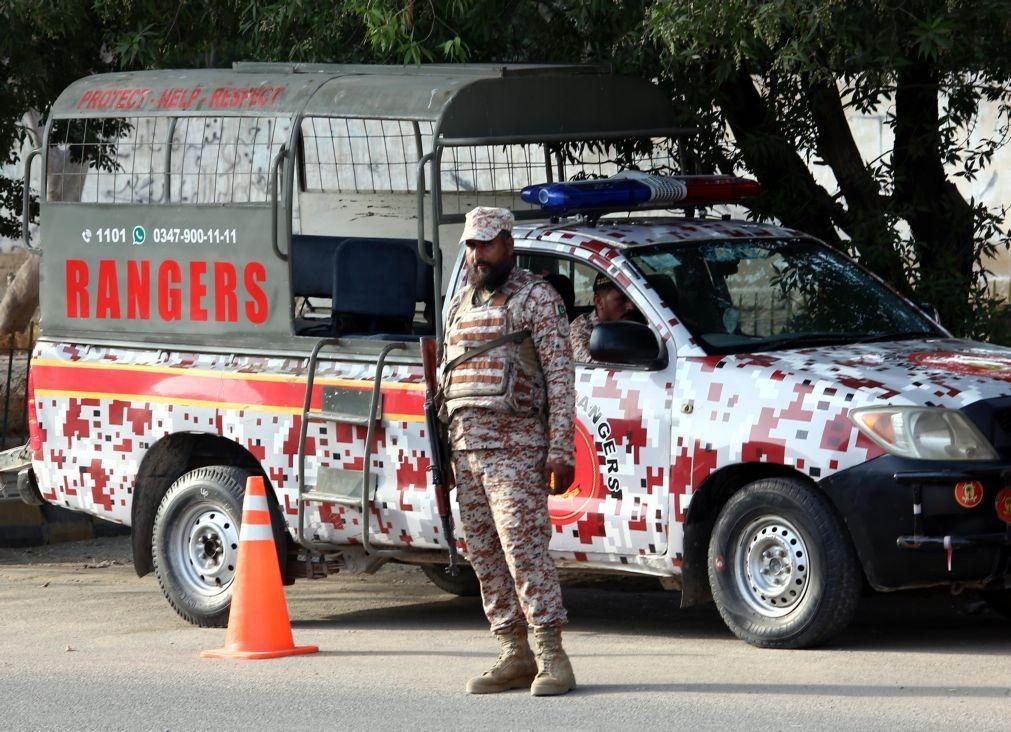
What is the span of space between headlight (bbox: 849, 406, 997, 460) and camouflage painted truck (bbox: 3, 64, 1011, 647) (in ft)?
0.04

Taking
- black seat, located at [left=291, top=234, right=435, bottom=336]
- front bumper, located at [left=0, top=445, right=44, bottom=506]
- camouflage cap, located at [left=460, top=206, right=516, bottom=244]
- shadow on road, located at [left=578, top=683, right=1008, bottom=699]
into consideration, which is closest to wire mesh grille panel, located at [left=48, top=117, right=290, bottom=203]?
black seat, located at [left=291, top=234, right=435, bottom=336]

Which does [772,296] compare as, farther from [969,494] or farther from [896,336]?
[969,494]

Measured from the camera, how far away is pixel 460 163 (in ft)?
37.0

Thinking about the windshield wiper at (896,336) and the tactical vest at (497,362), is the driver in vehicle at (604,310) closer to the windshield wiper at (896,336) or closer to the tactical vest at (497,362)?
the windshield wiper at (896,336)

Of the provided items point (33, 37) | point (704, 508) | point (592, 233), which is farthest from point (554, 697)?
point (33, 37)

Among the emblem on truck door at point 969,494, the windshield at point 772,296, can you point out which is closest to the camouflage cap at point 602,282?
the windshield at point 772,296

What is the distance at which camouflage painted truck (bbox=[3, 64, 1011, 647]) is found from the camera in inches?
299

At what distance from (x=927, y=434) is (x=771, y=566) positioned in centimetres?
88

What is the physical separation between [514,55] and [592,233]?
11.3 feet

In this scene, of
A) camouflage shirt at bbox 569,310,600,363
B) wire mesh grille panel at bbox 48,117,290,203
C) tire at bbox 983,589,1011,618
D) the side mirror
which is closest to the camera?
the side mirror

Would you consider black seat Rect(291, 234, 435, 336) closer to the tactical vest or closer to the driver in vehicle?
the driver in vehicle

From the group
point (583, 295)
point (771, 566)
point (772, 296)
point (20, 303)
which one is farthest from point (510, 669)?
point (20, 303)

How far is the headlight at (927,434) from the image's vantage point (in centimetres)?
746

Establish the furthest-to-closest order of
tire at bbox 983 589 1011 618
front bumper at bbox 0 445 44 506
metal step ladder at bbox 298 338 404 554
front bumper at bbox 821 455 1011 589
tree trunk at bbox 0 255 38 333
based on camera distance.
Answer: tree trunk at bbox 0 255 38 333, front bumper at bbox 0 445 44 506, metal step ladder at bbox 298 338 404 554, tire at bbox 983 589 1011 618, front bumper at bbox 821 455 1011 589
